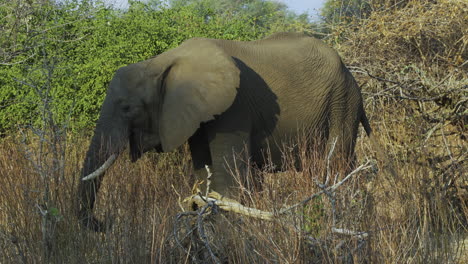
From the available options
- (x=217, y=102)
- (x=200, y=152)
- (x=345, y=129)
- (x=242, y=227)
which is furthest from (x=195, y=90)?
(x=242, y=227)

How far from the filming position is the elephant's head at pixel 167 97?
6059 mm

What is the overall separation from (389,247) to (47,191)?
2313 mm

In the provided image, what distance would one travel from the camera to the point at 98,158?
18.7 feet

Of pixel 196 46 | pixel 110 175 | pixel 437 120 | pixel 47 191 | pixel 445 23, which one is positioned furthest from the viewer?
pixel 445 23

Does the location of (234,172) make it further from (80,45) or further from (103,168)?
(80,45)

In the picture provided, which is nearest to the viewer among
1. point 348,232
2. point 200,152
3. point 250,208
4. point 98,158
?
point 348,232

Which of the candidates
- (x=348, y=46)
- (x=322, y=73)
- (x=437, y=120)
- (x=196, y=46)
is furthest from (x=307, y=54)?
(x=348, y=46)

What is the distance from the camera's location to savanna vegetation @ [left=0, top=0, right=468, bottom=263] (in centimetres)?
403

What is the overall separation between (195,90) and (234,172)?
85 cm

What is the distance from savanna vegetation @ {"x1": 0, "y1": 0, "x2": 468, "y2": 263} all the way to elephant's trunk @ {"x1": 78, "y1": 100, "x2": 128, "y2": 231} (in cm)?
10

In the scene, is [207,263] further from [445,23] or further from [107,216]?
[445,23]

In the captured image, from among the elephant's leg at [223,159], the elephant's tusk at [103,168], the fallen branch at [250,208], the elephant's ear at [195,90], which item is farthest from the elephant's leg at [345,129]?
the fallen branch at [250,208]

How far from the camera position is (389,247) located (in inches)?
151

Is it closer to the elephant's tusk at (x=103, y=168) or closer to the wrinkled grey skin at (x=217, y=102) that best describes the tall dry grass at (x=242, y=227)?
the elephant's tusk at (x=103, y=168)
